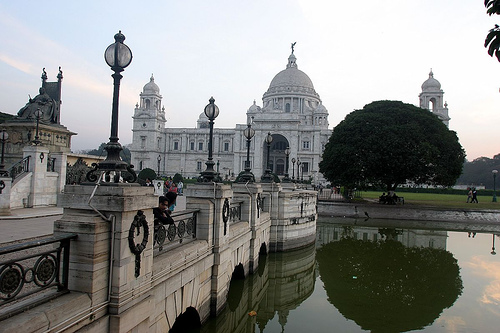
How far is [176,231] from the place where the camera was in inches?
286

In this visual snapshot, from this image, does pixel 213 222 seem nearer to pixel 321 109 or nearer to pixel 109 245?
pixel 109 245

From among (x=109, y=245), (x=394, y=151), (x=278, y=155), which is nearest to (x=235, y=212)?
(x=109, y=245)

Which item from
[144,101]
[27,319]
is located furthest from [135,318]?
[144,101]

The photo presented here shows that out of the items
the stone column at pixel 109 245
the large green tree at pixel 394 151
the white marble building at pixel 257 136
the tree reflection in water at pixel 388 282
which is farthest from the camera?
the white marble building at pixel 257 136

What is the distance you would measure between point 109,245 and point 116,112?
1.90 meters

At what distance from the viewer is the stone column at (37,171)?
13281 millimetres

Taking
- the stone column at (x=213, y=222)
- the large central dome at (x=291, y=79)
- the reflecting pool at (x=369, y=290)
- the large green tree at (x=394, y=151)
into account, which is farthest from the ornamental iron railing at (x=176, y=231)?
the large central dome at (x=291, y=79)

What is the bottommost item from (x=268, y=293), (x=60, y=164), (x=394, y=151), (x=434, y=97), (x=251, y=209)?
(x=268, y=293)

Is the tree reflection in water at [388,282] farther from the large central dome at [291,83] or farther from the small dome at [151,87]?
the large central dome at [291,83]

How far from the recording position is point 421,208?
100 feet

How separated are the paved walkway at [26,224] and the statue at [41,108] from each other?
6.38 metres

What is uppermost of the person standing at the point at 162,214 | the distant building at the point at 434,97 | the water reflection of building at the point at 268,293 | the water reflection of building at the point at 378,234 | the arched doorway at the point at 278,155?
the distant building at the point at 434,97

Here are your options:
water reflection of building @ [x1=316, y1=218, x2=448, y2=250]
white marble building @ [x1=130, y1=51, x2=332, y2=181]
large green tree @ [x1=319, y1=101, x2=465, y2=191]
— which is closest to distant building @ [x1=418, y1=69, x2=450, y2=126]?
white marble building @ [x1=130, y1=51, x2=332, y2=181]

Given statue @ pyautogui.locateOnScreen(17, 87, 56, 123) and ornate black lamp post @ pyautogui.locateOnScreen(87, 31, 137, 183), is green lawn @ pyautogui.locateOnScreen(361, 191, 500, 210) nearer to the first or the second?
statue @ pyautogui.locateOnScreen(17, 87, 56, 123)
